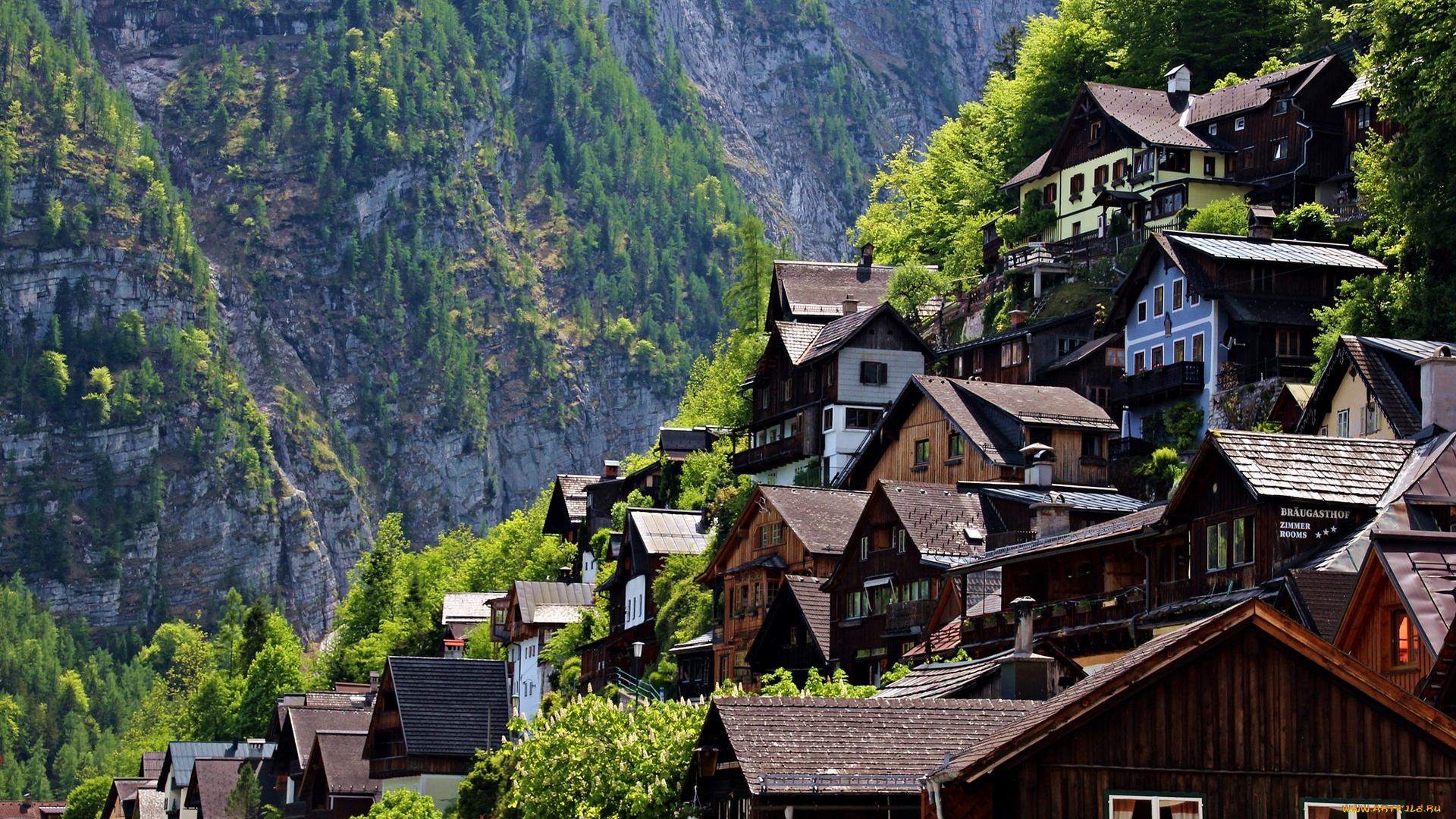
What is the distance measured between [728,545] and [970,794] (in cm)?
4616

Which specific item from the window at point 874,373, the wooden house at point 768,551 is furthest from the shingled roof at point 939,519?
the window at point 874,373

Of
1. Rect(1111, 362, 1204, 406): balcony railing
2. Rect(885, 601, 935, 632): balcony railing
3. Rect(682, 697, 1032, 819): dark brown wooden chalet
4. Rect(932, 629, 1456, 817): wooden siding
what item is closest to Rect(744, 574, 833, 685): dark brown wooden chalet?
Rect(885, 601, 935, 632): balcony railing

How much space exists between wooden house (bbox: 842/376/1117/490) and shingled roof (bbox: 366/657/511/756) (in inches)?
746

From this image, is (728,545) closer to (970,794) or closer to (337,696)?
(337,696)

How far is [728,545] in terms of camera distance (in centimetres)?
7075

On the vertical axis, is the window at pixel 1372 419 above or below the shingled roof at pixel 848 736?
above

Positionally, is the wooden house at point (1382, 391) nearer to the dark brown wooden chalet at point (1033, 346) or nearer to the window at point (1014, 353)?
the dark brown wooden chalet at point (1033, 346)

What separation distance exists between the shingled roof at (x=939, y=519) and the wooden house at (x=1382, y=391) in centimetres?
1034

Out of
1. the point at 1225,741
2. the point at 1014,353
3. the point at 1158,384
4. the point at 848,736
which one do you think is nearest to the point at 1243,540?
the point at 848,736

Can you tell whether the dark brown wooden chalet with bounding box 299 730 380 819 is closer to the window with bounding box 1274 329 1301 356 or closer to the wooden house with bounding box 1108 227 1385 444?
the wooden house with bounding box 1108 227 1385 444

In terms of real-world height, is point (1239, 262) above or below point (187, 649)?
above

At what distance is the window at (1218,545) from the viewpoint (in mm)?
41594

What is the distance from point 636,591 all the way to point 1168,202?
96.4 feet

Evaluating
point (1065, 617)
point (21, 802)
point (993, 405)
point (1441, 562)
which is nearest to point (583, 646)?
point (993, 405)
